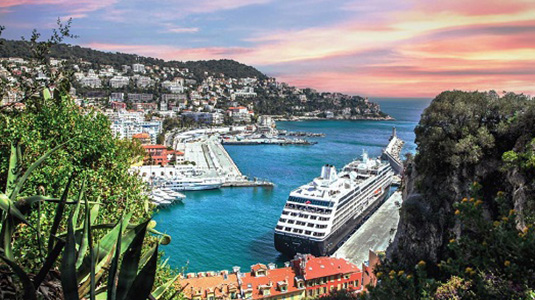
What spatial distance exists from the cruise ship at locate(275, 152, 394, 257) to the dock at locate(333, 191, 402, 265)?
18.9 inches

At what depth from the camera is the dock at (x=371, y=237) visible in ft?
51.8

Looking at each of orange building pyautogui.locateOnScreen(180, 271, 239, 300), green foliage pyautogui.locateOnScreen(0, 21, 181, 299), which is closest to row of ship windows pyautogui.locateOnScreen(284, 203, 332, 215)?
orange building pyautogui.locateOnScreen(180, 271, 239, 300)

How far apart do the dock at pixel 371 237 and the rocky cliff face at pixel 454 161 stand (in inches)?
202

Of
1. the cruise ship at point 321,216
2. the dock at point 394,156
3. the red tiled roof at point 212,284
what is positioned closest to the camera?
the red tiled roof at point 212,284

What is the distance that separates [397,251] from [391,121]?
94.6 metres

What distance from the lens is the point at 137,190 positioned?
4555 mm

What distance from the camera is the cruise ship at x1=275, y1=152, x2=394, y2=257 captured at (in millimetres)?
16297

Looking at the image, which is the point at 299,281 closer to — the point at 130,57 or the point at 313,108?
the point at 313,108

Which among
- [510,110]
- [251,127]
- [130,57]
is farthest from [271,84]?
[510,110]

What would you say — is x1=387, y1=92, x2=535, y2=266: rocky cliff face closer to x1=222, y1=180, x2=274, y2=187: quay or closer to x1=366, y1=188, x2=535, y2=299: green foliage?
x1=366, y1=188, x2=535, y2=299: green foliage

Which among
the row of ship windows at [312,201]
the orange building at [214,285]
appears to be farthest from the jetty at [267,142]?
the orange building at [214,285]

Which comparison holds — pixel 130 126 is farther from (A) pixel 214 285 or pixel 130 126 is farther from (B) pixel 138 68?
(B) pixel 138 68

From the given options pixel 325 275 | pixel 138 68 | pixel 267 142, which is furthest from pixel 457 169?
pixel 138 68

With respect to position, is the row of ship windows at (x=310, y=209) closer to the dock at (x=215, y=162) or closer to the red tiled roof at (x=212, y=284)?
the red tiled roof at (x=212, y=284)
